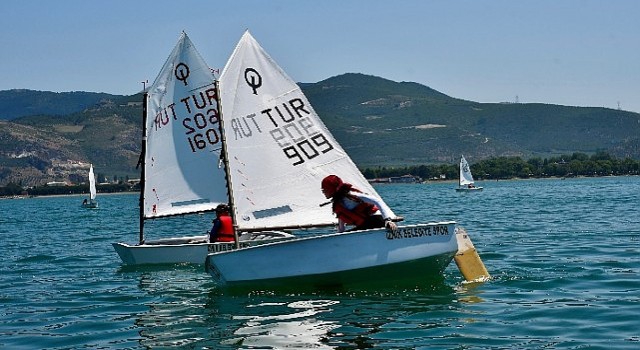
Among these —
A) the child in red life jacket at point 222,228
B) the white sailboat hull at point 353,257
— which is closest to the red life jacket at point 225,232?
the child in red life jacket at point 222,228

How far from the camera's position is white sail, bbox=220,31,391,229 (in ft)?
69.8

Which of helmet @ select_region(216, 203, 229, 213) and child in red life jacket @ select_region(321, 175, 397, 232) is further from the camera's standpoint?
helmet @ select_region(216, 203, 229, 213)

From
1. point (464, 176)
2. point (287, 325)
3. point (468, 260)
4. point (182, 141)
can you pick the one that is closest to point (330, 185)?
point (468, 260)

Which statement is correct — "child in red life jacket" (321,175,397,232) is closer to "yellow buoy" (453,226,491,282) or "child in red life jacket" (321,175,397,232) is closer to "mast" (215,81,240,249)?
"yellow buoy" (453,226,491,282)

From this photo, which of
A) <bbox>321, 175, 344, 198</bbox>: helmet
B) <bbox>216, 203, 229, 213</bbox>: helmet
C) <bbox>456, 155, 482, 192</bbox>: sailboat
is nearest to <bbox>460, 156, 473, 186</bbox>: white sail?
<bbox>456, 155, 482, 192</bbox>: sailboat

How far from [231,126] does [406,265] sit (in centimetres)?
505

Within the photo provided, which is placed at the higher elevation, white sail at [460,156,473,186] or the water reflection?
white sail at [460,156,473,186]

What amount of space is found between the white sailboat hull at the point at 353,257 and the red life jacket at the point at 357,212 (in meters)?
0.66

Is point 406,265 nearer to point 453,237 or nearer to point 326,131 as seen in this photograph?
point 453,237

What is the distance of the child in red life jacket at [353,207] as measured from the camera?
19.6 m

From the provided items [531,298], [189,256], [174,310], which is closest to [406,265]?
[531,298]

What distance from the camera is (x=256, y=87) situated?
69.7 feet

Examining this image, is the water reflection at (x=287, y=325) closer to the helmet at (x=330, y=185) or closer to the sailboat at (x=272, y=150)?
the helmet at (x=330, y=185)

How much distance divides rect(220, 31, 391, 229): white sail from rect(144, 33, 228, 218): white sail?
14.3 ft
